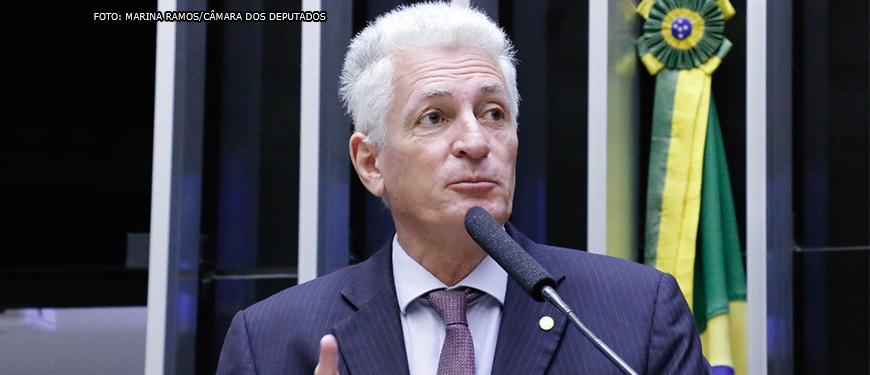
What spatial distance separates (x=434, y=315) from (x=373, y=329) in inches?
4.3

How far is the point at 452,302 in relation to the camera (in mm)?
1490

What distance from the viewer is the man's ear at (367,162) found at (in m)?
1.66

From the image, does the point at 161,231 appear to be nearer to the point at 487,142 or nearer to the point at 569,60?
the point at 569,60

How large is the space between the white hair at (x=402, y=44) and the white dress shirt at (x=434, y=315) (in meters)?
0.26

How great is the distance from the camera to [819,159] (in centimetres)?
295

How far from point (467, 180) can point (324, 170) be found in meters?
1.70

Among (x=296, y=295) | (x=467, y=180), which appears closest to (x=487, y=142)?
(x=467, y=180)

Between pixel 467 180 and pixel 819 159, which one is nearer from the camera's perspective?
pixel 467 180

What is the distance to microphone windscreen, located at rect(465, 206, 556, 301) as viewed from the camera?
42.1 inches

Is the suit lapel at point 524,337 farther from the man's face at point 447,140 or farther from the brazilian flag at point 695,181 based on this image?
the brazilian flag at point 695,181

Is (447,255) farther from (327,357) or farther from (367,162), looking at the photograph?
(327,357)

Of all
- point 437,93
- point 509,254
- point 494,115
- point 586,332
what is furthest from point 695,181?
point 586,332

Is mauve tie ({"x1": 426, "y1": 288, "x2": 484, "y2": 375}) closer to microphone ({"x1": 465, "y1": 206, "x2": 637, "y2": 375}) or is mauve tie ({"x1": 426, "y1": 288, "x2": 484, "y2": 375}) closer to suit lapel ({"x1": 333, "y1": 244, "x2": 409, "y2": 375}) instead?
suit lapel ({"x1": 333, "y1": 244, "x2": 409, "y2": 375})

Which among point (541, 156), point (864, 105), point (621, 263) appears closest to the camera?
point (621, 263)
